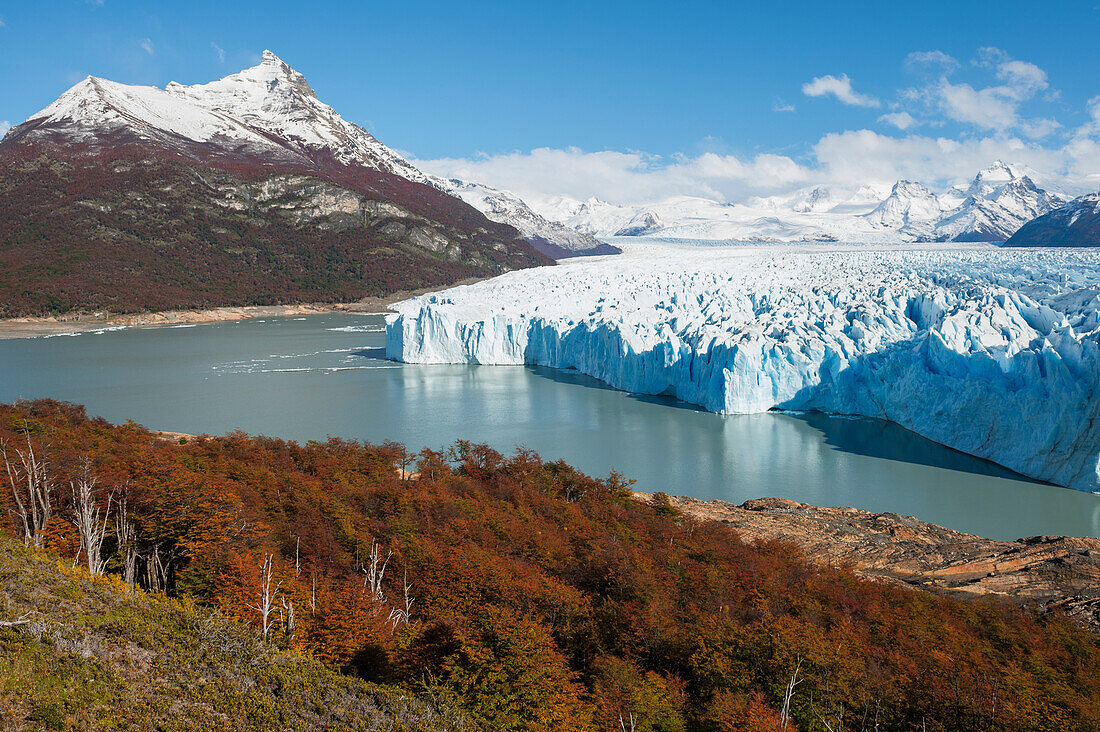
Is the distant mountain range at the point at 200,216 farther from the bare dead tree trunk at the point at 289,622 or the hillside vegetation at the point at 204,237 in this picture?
the bare dead tree trunk at the point at 289,622

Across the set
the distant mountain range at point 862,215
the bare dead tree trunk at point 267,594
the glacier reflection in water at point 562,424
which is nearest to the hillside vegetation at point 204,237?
the glacier reflection in water at point 562,424

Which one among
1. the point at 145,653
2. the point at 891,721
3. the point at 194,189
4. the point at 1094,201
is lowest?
the point at 891,721

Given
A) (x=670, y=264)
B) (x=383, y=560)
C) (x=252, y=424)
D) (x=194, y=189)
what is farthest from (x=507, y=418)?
(x=194, y=189)

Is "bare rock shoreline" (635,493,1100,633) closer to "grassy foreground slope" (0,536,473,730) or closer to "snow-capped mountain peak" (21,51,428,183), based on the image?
"grassy foreground slope" (0,536,473,730)

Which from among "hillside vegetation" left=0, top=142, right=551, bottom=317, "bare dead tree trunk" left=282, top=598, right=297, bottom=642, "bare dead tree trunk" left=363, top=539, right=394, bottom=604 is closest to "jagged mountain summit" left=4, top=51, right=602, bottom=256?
"hillside vegetation" left=0, top=142, right=551, bottom=317

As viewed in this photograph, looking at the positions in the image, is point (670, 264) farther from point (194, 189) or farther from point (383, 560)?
point (194, 189)

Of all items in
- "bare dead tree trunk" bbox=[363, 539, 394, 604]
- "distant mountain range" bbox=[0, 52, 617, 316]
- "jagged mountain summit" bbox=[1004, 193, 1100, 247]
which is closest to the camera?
"bare dead tree trunk" bbox=[363, 539, 394, 604]
